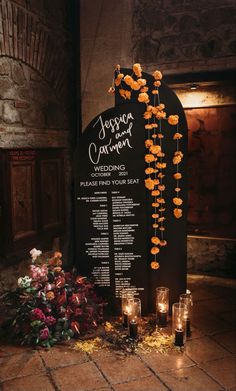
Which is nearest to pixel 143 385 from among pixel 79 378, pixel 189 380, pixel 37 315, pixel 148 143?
pixel 189 380

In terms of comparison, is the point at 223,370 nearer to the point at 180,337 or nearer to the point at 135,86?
the point at 180,337

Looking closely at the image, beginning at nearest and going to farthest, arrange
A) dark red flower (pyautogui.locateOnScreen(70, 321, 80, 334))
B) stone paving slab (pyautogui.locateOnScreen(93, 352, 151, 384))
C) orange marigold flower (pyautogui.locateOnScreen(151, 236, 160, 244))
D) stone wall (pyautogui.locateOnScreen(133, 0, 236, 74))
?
stone paving slab (pyautogui.locateOnScreen(93, 352, 151, 384)) → dark red flower (pyautogui.locateOnScreen(70, 321, 80, 334)) → orange marigold flower (pyautogui.locateOnScreen(151, 236, 160, 244)) → stone wall (pyautogui.locateOnScreen(133, 0, 236, 74))

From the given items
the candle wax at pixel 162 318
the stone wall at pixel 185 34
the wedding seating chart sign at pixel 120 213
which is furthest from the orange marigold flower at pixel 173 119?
the candle wax at pixel 162 318

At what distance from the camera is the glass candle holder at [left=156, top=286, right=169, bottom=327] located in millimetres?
4223

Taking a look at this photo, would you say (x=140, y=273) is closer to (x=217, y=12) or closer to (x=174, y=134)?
(x=174, y=134)

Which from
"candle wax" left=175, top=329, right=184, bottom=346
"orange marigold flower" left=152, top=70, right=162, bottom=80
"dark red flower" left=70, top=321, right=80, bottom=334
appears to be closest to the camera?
"candle wax" left=175, top=329, right=184, bottom=346

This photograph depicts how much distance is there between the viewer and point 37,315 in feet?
13.0

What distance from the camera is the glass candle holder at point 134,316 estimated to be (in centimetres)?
397

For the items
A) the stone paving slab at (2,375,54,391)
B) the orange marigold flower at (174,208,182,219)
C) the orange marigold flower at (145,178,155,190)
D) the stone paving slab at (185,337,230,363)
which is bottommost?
the stone paving slab at (2,375,54,391)

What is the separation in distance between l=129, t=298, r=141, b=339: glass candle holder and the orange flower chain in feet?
1.63

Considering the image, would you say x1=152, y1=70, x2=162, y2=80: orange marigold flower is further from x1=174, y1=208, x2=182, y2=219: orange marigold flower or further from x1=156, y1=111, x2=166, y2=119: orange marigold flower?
x1=174, y1=208, x2=182, y2=219: orange marigold flower

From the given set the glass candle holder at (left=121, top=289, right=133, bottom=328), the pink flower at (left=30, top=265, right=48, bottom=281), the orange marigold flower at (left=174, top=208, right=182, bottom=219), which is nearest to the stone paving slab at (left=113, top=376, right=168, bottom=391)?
the glass candle holder at (left=121, top=289, right=133, bottom=328)

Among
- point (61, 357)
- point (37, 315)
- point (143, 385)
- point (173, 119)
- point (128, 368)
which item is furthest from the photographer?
point (173, 119)

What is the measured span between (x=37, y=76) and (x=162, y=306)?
3.41 meters
